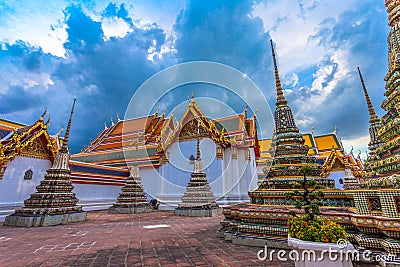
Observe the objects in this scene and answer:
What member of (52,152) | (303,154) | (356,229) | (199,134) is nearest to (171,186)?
(199,134)

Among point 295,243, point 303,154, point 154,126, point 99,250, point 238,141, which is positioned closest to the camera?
point 295,243

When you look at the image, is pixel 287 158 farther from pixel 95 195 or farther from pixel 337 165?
pixel 337 165

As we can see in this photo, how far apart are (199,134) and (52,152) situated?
9093mm

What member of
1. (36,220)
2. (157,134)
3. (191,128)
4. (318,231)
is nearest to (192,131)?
(191,128)

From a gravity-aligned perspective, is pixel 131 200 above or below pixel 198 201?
above

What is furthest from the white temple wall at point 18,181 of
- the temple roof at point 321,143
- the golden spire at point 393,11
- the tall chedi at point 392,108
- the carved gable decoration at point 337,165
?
the carved gable decoration at point 337,165

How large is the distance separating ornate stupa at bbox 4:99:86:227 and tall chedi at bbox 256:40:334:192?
25.2 feet

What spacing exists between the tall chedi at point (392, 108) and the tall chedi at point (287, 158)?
148cm

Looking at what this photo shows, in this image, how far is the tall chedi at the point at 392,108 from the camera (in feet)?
11.8

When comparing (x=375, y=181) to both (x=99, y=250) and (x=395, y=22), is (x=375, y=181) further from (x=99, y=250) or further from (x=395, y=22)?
(x=99, y=250)

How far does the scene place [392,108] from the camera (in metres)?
3.96

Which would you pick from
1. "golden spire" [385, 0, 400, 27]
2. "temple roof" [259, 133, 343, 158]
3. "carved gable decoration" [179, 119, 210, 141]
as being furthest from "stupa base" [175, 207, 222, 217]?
"temple roof" [259, 133, 343, 158]

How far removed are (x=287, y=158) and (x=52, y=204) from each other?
29.4ft

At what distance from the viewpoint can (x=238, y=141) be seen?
1538 centimetres
